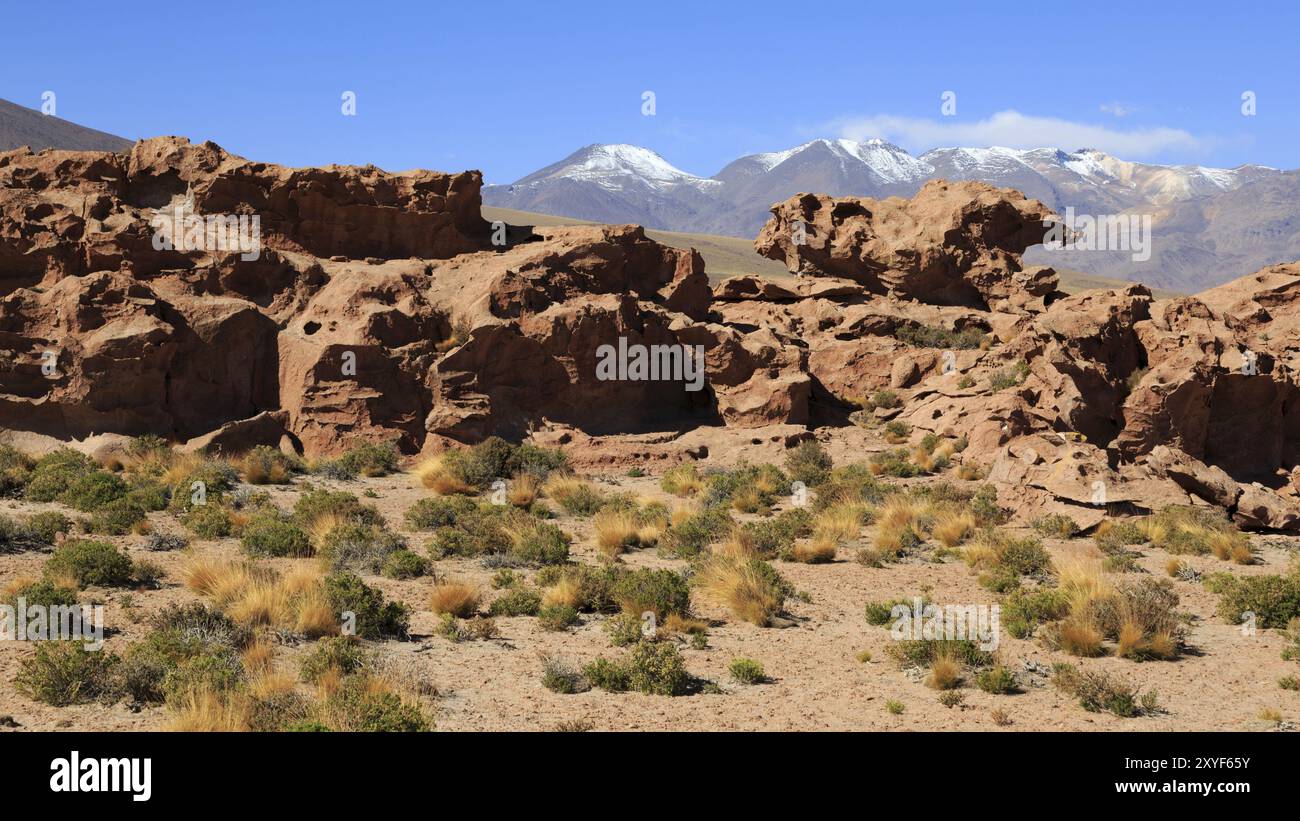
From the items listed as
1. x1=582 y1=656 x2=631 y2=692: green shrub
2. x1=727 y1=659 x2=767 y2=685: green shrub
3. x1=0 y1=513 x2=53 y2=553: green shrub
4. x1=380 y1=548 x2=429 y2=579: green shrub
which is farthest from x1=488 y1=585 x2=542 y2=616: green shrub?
x1=0 y1=513 x2=53 y2=553: green shrub

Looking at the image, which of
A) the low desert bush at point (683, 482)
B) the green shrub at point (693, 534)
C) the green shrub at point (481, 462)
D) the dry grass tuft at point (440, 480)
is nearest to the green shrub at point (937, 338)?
the low desert bush at point (683, 482)

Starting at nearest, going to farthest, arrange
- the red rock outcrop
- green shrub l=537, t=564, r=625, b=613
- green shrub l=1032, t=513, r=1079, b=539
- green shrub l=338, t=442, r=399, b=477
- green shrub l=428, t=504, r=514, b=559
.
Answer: green shrub l=537, t=564, r=625, b=613
green shrub l=428, t=504, r=514, b=559
green shrub l=1032, t=513, r=1079, b=539
green shrub l=338, t=442, r=399, b=477
the red rock outcrop

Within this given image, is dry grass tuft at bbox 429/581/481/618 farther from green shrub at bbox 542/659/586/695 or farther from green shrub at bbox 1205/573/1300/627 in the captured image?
green shrub at bbox 1205/573/1300/627

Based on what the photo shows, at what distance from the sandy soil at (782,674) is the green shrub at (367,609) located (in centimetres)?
28

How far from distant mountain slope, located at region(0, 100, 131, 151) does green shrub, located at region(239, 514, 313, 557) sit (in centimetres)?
12595

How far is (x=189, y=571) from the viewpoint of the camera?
10.6 meters

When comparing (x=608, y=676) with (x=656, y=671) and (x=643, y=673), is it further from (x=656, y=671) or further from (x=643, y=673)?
(x=656, y=671)

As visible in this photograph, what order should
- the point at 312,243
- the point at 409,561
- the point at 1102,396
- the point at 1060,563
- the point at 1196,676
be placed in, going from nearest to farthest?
the point at 1196,676
the point at 409,561
the point at 1060,563
the point at 1102,396
the point at 312,243

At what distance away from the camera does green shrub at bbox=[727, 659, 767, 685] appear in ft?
28.7

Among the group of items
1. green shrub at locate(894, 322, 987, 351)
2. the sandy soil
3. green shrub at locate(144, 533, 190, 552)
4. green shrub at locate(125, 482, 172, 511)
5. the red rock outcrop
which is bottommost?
the sandy soil

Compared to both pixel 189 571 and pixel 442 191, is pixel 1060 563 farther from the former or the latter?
pixel 442 191

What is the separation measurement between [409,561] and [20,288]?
12306mm

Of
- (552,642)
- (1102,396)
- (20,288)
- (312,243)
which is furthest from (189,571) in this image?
(1102,396)

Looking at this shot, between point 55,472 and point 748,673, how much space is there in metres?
12.2
